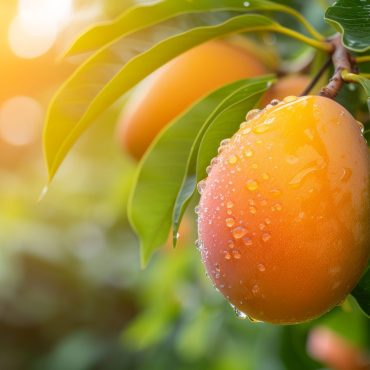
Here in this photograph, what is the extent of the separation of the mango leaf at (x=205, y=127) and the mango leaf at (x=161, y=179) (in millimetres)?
74

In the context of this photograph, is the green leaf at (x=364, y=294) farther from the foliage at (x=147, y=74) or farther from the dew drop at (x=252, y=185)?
the dew drop at (x=252, y=185)

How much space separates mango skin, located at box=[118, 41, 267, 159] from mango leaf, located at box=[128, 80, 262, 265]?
0.40ft

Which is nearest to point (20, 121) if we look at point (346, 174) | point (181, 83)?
point (181, 83)

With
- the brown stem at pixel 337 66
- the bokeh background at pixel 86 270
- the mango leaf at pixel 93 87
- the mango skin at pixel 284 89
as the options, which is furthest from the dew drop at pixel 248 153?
the bokeh background at pixel 86 270

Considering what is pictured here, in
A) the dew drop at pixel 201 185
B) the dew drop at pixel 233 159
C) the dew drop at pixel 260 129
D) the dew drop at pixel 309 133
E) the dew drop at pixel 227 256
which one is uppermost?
the dew drop at pixel 260 129

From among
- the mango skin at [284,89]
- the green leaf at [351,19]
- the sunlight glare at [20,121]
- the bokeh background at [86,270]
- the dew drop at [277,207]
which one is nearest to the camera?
the dew drop at [277,207]

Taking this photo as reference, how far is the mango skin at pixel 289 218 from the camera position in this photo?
0.59m

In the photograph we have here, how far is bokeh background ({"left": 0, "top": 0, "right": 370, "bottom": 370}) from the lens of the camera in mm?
1720

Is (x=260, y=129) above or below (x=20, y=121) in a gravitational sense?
above

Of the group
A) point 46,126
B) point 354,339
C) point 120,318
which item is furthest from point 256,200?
point 120,318

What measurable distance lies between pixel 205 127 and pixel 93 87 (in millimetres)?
152

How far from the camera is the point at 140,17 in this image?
821mm

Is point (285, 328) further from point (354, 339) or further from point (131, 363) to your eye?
point (131, 363)

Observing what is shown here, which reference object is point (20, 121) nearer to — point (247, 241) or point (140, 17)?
point (140, 17)
